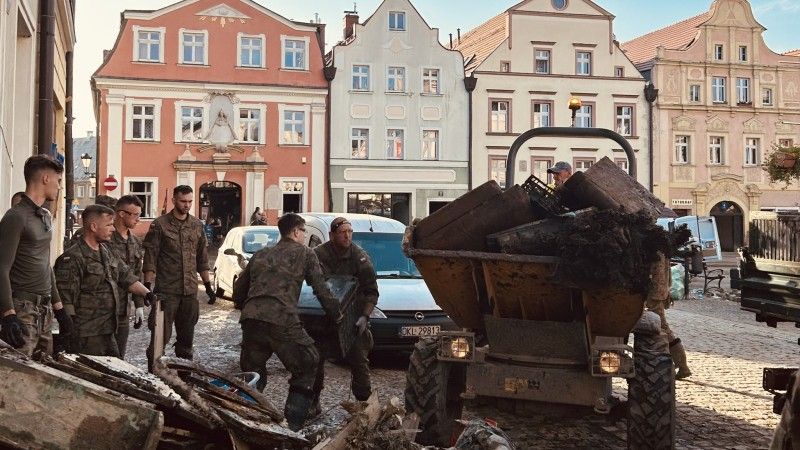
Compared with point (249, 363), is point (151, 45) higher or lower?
higher

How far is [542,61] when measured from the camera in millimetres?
38531

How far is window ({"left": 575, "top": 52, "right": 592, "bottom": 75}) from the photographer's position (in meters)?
38.8

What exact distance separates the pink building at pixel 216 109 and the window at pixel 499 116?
790 centimetres

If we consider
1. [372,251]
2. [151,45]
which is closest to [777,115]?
[151,45]

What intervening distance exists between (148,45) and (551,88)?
1856 centimetres

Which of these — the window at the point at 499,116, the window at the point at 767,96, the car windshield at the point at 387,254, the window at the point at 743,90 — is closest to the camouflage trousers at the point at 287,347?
the car windshield at the point at 387,254

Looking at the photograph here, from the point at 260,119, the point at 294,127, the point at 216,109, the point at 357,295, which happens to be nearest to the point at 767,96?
the point at 294,127

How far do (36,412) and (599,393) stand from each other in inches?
145

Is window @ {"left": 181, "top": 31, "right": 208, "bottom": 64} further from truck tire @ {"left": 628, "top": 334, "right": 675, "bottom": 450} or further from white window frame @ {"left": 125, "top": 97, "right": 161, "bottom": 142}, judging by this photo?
truck tire @ {"left": 628, "top": 334, "right": 675, "bottom": 450}

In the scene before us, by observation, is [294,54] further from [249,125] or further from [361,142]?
[361,142]

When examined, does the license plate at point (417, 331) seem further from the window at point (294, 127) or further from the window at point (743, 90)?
the window at point (743, 90)

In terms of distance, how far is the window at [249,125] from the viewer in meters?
35.2

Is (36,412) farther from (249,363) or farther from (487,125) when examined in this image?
(487,125)

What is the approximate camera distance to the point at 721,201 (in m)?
40.7
